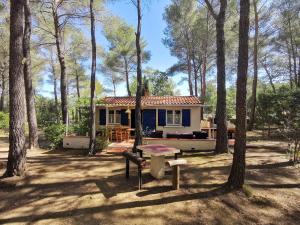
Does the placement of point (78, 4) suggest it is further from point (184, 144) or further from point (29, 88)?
point (184, 144)

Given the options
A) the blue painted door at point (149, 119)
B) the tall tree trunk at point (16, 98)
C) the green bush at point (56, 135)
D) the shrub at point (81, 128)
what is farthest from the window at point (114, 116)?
the tall tree trunk at point (16, 98)

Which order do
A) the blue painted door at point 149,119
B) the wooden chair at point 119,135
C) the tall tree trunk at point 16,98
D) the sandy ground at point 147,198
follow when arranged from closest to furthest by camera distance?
the sandy ground at point 147,198
the tall tree trunk at point 16,98
the wooden chair at point 119,135
the blue painted door at point 149,119

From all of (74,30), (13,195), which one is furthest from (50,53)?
(13,195)

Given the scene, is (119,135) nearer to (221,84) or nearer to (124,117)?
(124,117)

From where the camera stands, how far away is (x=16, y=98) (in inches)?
278

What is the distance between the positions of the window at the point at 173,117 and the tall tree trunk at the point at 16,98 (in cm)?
1110

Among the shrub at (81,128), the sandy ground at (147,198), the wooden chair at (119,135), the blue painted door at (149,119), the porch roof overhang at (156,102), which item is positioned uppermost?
the porch roof overhang at (156,102)

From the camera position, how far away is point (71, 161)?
31.8 feet

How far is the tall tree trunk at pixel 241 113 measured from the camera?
6.03 meters

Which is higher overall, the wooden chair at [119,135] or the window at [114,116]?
the window at [114,116]

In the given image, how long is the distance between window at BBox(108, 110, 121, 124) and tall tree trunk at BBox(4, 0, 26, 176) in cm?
1081

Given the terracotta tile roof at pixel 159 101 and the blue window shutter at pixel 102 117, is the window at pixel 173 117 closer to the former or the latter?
the terracotta tile roof at pixel 159 101

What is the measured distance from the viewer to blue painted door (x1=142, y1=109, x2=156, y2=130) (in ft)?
56.6

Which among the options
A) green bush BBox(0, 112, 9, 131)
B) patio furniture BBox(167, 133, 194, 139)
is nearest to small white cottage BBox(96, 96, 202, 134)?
patio furniture BBox(167, 133, 194, 139)
